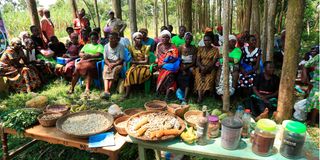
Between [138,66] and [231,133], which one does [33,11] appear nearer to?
[138,66]

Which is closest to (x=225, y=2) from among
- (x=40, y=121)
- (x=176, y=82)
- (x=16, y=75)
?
(x=176, y=82)

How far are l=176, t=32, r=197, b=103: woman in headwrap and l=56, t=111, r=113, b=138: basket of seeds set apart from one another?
2.44m

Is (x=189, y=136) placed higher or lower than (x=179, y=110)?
lower

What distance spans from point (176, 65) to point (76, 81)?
8.13 ft

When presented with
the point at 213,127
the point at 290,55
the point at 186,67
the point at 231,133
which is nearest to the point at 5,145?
the point at 213,127

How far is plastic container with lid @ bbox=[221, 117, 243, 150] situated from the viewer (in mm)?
2311

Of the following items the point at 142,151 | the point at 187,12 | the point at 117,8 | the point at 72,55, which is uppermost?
the point at 117,8

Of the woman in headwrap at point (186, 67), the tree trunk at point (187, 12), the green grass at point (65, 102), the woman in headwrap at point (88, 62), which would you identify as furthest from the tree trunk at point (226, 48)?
the tree trunk at point (187, 12)

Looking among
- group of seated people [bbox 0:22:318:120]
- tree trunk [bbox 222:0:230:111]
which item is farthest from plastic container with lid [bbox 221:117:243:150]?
group of seated people [bbox 0:22:318:120]

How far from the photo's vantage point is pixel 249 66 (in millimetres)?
5234

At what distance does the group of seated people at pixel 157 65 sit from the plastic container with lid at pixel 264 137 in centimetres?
228

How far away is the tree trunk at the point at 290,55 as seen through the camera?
3119mm

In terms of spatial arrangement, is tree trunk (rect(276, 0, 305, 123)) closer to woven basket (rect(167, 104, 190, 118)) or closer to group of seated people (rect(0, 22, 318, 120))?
group of seated people (rect(0, 22, 318, 120))

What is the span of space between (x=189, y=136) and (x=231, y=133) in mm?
429
